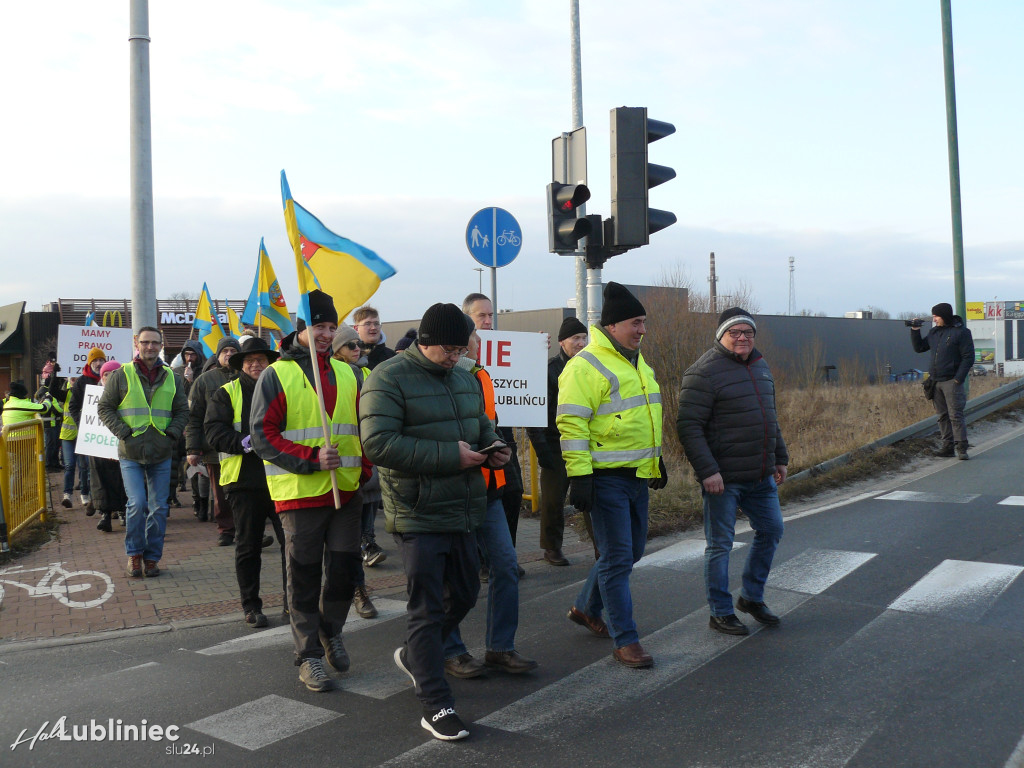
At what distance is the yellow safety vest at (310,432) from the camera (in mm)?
4727

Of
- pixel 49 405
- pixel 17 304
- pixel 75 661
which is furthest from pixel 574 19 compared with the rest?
pixel 17 304

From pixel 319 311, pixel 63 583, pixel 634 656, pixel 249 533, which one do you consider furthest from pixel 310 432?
pixel 63 583

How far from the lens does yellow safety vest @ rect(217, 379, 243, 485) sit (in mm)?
5812

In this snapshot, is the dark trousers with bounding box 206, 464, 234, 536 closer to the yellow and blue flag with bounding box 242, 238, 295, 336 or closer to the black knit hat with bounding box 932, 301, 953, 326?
the yellow and blue flag with bounding box 242, 238, 295, 336

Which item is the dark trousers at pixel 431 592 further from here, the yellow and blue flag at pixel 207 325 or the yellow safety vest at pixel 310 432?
the yellow and blue flag at pixel 207 325

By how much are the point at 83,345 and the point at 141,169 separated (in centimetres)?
414

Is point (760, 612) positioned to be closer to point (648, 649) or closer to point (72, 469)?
point (648, 649)

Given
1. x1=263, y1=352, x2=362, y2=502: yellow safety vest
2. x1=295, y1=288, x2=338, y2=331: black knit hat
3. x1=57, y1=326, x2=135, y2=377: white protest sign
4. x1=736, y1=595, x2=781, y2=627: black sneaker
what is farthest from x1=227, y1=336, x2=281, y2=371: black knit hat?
x1=57, y1=326, x2=135, y2=377: white protest sign

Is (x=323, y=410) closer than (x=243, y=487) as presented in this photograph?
Yes

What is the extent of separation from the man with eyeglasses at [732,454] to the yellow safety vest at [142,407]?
15.0 feet

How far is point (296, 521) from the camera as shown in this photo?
4.72 m

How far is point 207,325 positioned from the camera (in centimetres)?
1439

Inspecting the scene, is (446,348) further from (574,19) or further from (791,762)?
(574,19)

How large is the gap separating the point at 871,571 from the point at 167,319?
→ 4940 centimetres
